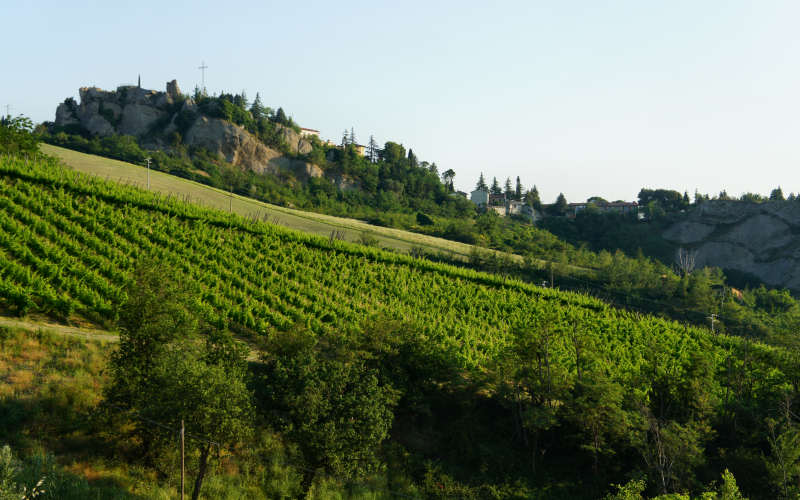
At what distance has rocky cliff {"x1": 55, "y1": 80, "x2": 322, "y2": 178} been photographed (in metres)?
113

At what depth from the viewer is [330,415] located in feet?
55.6

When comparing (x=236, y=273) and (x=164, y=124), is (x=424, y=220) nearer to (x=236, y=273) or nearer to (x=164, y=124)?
(x=164, y=124)

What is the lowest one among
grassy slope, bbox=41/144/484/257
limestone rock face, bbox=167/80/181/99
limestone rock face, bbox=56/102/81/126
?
grassy slope, bbox=41/144/484/257

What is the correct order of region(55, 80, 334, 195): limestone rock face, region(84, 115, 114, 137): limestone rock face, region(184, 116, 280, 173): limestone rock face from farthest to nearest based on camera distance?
1. region(55, 80, 334, 195): limestone rock face
2. region(184, 116, 280, 173): limestone rock face
3. region(84, 115, 114, 137): limestone rock face

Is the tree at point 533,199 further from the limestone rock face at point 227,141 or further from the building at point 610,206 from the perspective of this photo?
the limestone rock face at point 227,141

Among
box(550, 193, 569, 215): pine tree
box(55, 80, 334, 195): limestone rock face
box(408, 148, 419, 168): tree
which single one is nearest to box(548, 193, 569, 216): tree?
box(550, 193, 569, 215): pine tree

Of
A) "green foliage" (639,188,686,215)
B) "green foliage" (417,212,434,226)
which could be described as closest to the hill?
"green foliage" (417,212,434,226)

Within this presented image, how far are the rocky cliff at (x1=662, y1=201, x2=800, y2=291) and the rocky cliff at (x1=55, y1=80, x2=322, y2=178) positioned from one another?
97.9 metres

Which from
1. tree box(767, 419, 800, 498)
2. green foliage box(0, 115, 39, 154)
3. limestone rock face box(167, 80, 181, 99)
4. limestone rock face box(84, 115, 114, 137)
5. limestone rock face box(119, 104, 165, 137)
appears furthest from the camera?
limestone rock face box(167, 80, 181, 99)

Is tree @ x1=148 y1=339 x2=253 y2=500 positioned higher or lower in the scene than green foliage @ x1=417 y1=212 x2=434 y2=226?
lower

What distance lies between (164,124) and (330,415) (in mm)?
120827

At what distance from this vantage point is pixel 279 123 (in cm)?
13262

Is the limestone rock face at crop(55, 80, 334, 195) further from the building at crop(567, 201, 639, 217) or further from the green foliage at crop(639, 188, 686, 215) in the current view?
the green foliage at crop(639, 188, 686, 215)

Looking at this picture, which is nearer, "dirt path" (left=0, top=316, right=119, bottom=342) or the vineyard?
"dirt path" (left=0, top=316, right=119, bottom=342)
